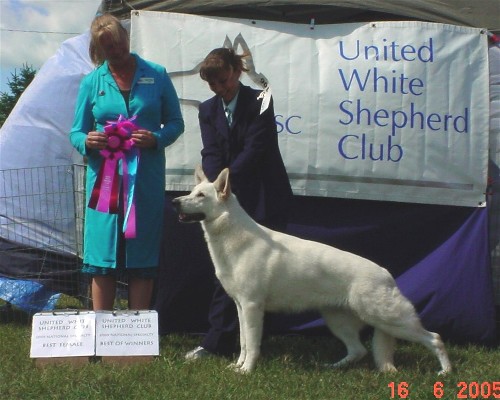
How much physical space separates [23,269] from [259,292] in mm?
2611

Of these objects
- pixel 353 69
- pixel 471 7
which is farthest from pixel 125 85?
pixel 471 7

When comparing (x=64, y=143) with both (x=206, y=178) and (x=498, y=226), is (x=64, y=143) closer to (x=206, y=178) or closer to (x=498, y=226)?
(x=206, y=178)

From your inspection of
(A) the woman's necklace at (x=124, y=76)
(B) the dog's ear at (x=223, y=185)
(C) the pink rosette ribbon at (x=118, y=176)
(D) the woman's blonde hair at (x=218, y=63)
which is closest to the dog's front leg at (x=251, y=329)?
(B) the dog's ear at (x=223, y=185)

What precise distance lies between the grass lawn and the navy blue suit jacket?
1072 millimetres

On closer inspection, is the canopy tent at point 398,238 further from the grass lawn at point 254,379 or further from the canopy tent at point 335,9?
the grass lawn at point 254,379

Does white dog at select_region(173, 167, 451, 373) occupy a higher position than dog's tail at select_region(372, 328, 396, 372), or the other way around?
white dog at select_region(173, 167, 451, 373)

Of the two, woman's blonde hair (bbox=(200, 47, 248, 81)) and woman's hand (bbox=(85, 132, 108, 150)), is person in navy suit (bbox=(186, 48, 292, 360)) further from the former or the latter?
woman's hand (bbox=(85, 132, 108, 150))

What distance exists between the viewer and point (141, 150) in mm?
5320

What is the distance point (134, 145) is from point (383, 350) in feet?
7.15

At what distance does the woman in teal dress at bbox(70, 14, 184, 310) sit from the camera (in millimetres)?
5270

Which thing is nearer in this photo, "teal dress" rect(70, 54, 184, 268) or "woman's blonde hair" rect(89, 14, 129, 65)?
"woman's blonde hair" rect(89, 14, 129, 65)

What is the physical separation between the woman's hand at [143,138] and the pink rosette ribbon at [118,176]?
0.11 ft

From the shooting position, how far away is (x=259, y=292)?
5.01 metres
